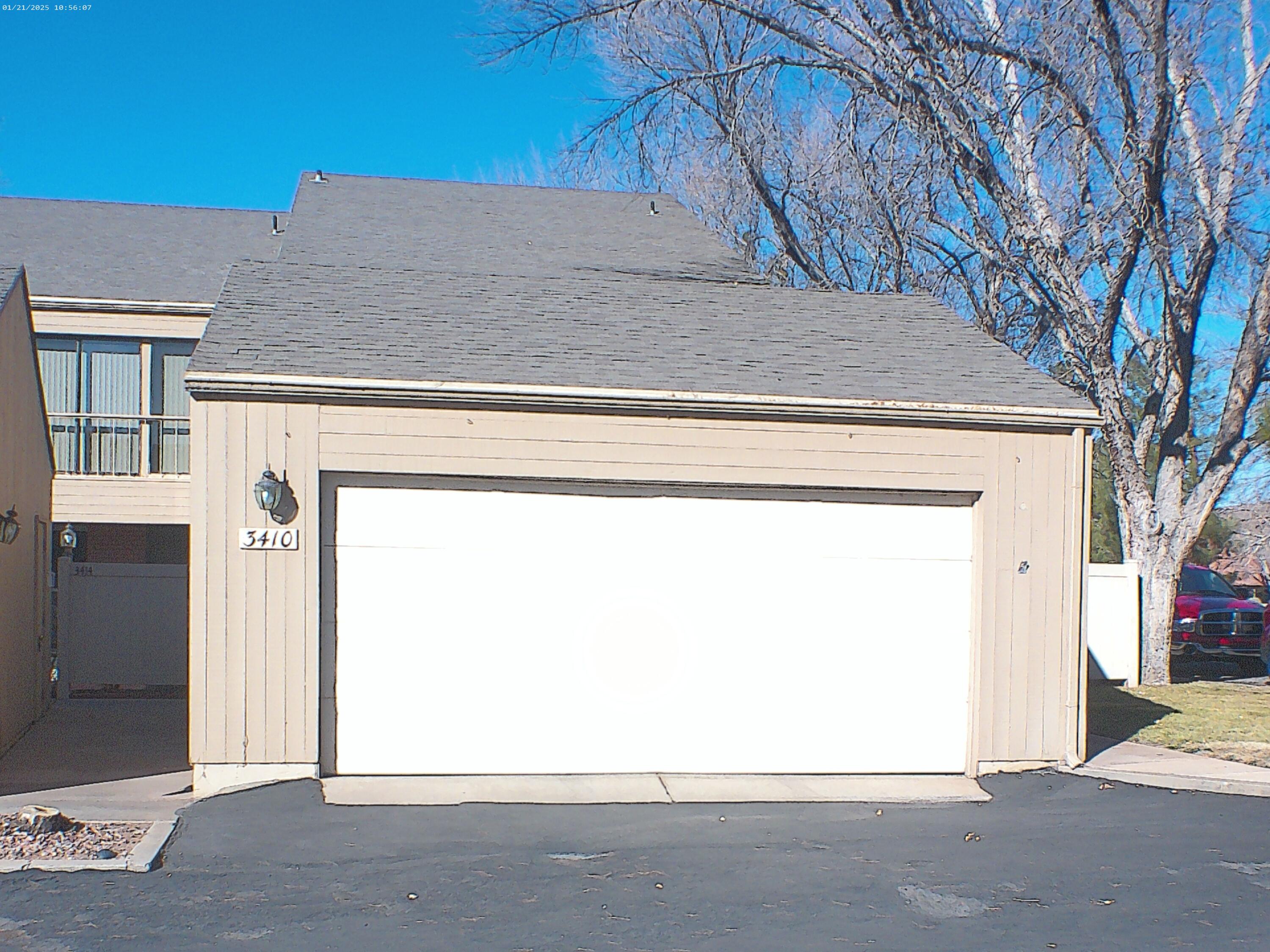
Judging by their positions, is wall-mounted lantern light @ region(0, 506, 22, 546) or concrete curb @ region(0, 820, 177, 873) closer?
concrete curb @ region(0, 820, 177, 873)

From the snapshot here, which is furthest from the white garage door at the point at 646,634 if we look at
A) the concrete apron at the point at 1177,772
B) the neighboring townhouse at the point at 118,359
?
the neighboring townhouse at the point at 118,359

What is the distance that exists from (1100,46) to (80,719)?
13736mm

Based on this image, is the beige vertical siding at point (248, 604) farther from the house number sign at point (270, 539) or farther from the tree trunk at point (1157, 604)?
the tree trunk at point (1157, 604)

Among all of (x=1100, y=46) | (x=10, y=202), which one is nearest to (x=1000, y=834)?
(x=1100, y=46)

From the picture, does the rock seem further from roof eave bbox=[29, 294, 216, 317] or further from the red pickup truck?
the red pickup truck

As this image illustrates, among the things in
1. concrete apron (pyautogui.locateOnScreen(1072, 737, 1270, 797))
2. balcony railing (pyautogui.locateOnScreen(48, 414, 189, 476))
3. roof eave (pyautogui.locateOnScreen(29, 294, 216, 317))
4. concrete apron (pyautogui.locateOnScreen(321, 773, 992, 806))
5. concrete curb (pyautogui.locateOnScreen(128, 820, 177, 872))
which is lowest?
concrete apron (pyautogui.locateOnScreen(1072, 737, 1270, 797))

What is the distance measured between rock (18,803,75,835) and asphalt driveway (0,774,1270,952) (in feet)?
2.35

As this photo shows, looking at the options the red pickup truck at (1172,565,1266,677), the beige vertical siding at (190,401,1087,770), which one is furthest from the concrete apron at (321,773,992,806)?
the red pickup truck at (1172,565,1266,677)

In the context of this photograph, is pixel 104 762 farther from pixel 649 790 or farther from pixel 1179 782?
pixel 1179 782

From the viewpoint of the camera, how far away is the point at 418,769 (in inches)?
328

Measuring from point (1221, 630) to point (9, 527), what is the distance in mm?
16926

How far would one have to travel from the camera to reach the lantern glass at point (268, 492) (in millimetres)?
7840

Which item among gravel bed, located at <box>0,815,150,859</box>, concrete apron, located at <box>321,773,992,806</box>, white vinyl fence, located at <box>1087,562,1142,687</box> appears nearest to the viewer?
gravel bed, located at <box>0,815,150,859</box>

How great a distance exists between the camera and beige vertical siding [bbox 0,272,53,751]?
9.59 m
